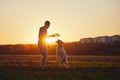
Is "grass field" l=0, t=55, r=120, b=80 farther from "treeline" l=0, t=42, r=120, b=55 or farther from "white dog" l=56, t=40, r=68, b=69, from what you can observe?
"treeline" l=0, t=42, r=120, b=55

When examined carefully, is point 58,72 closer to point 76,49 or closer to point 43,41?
point 43,41

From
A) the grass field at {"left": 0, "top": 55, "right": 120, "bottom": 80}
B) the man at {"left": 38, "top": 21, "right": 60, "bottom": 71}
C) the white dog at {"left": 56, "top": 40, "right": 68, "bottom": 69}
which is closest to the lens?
the grass field at {"left": 0, "top": 55, "right": 120, "bottom": 80}

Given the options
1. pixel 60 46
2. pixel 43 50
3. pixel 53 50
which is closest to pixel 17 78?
pixel 43 50

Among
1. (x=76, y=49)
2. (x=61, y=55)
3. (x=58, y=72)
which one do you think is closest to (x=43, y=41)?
(x=61, y=55)

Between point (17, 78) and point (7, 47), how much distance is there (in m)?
70.8

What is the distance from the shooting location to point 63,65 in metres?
21.3

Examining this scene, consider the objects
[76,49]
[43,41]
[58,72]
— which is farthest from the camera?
[76,49]

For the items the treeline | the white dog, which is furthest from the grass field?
the treeline

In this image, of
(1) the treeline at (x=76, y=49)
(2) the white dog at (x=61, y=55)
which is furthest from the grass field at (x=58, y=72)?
(1) the treeline at (x=76, y=49)

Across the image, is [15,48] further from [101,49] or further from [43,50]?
[43,50]

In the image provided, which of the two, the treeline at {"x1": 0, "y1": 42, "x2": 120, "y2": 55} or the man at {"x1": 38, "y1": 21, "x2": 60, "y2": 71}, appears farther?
the treeline at {"x1": 0, "y1": 42, "x2": 120, "y2": 55}

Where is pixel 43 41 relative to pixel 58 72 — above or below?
above

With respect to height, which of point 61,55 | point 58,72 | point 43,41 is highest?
point 43,41

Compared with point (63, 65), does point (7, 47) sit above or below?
above
